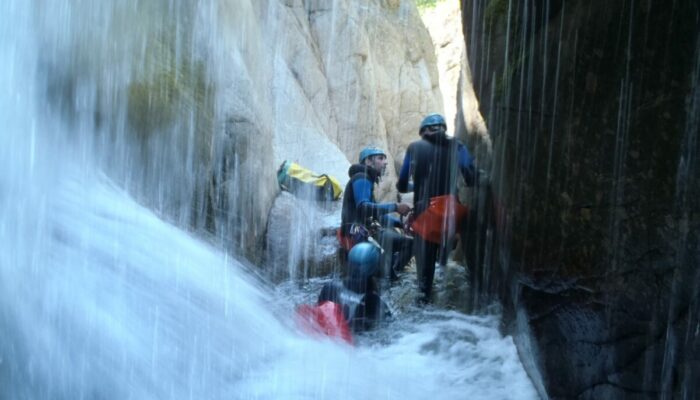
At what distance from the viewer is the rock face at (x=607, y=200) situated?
3.21m

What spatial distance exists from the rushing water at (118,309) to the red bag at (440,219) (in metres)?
1.21

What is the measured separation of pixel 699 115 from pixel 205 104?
16.4ft

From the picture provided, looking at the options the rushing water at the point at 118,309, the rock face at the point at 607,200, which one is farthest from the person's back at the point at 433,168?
the rushing water at the point at 118,309

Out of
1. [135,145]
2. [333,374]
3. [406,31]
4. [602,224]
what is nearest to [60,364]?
[333,374]

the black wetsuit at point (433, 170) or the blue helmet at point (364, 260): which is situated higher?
the black wetsuit at point (433, 170)

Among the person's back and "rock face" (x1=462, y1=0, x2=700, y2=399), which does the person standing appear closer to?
the person's back

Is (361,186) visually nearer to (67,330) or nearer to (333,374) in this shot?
(333,374)

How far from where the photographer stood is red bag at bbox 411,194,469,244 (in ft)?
21.8

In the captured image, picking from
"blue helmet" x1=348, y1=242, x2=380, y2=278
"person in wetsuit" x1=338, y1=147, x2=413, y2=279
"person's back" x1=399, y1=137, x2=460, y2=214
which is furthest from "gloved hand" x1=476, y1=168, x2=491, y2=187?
"blue helmet" x1=348, y1=242, x2=380, y2=278

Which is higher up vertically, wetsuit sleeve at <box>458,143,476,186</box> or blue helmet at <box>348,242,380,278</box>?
wetsuit sleeve at <box>458,143,476,186</box>

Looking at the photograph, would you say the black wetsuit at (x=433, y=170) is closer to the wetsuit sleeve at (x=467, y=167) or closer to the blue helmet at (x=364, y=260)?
the wetsuit sleeve at (x=467, y=167)

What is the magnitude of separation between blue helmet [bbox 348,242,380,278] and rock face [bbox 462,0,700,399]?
1192mm

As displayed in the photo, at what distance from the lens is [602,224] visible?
3.79 meters

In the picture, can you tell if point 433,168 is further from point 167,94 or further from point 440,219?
point 167,94
